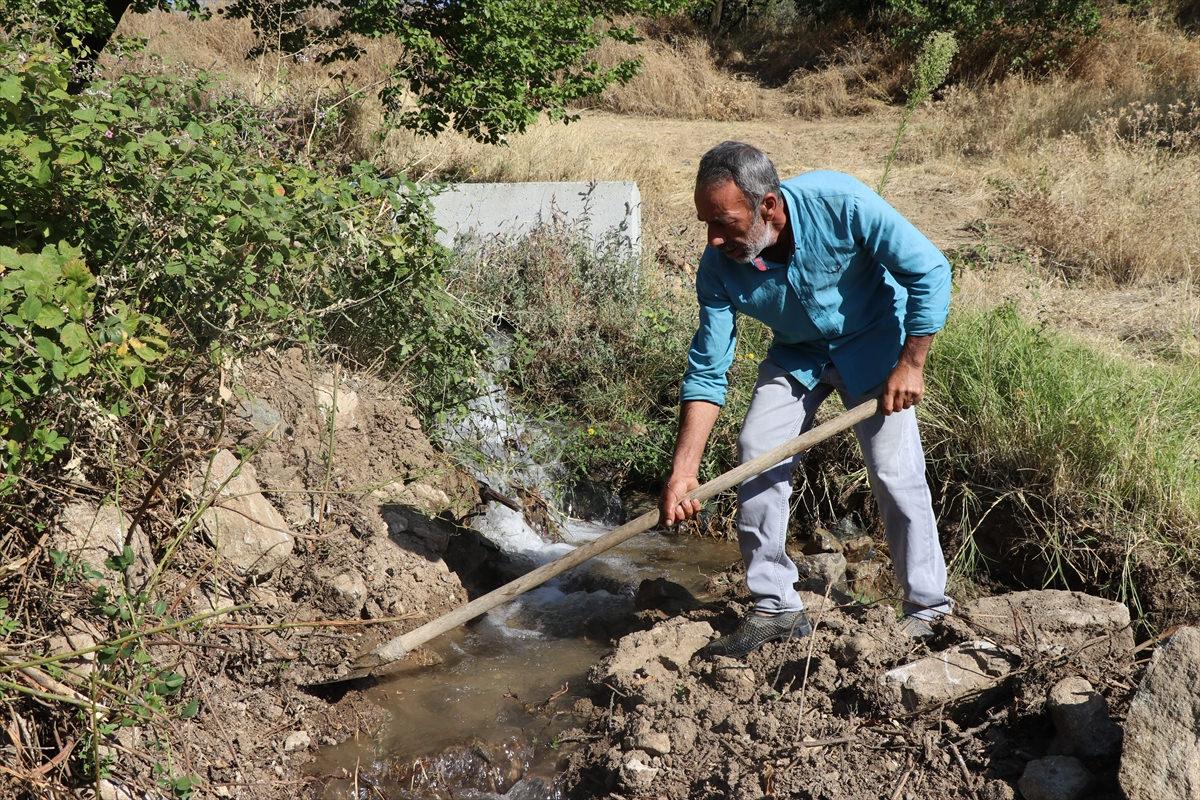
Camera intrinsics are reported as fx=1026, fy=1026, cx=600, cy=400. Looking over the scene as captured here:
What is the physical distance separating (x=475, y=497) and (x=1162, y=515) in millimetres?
3263

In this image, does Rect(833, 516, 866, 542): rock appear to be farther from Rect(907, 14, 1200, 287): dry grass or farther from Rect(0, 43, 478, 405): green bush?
Rect(907, 14, 1200, 287): dry grass

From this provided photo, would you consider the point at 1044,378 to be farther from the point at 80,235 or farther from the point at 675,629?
the point at 80,235

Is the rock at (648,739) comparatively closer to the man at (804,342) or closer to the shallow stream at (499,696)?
the shallow stream at (499,696)

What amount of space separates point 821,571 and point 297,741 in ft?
7.93

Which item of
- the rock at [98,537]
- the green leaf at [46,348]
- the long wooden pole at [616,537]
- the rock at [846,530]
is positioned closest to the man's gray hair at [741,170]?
the long wooden pole at [616,537]

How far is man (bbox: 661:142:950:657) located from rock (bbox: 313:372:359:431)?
1874 mm

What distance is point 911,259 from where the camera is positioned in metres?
3.47

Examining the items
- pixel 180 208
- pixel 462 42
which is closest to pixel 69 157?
pixel 180 208

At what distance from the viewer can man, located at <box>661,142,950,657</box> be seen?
3479 mm

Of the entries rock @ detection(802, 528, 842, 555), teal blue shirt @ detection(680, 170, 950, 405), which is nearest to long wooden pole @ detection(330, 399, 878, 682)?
teal blue shirt @ detection(680, 170, 950, 405)

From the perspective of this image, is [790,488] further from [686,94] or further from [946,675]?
[686,94]

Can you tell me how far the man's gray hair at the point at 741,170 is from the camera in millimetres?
3396

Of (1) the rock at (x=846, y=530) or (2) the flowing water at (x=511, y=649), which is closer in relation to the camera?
(2) the flowing water at (x=511, y=649)

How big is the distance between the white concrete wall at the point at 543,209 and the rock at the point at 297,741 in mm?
4423
